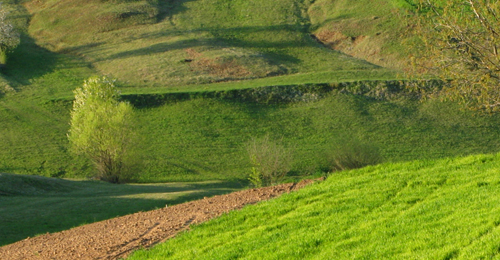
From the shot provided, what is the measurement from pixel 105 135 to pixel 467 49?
104 feet

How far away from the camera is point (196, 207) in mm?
16641

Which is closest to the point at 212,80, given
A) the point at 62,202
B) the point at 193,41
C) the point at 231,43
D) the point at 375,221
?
the point at 193,41

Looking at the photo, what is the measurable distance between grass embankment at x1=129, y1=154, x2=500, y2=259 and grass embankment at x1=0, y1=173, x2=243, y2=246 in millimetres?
12310

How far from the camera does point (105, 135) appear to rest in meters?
44.3

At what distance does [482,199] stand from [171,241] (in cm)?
720

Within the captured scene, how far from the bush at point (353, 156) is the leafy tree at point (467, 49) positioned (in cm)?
1933

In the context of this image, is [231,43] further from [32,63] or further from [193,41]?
[32,63]

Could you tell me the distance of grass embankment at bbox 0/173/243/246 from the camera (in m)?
24.9

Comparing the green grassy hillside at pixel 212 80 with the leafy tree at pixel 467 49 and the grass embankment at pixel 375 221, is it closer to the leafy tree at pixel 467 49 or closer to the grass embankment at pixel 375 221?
the leafy tree at pixel 467 49

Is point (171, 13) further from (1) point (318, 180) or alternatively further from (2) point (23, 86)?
(1) point (318, 180)

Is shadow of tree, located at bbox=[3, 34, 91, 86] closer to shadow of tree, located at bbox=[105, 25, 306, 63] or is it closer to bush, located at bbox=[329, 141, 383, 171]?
shadow of tree, located at bbox=[105, 25, 306, 63]

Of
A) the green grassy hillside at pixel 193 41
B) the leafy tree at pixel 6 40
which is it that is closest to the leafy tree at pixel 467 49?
the green grassy hillside at pixel 193 41

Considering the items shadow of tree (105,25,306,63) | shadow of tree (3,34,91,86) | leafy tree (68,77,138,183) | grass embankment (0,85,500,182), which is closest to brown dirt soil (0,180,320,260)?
leafy tree (68,77,138,183)

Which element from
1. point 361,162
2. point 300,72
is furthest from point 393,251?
point 300,72
